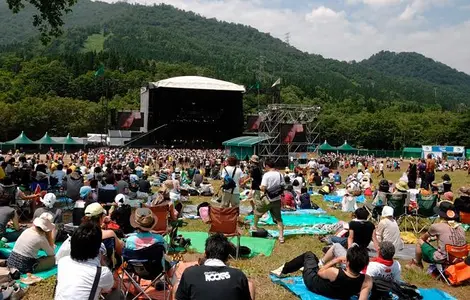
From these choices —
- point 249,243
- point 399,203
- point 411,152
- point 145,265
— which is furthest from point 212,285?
point 411,152

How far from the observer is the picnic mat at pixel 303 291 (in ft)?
14.8

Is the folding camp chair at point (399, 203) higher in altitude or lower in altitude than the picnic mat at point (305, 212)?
higher

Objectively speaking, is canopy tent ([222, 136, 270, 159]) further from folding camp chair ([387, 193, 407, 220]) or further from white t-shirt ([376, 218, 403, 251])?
white t-shirt ([376, 218, 403, 251])

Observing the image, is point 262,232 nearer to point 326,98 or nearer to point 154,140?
point 154,140

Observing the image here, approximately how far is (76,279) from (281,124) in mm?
25719

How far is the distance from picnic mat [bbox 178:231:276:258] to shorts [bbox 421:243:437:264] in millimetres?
2024

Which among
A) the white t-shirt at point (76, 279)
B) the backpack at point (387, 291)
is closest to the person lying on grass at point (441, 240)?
the backpack at point (387, 291)

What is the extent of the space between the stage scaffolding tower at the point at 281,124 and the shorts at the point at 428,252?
2231cm

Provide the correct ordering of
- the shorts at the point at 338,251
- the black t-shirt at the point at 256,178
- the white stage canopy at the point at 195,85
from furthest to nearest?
the white stage canopy at the point at 195,85
the black t-shirt at the point at 256,178
the shorts at the point at 338,251

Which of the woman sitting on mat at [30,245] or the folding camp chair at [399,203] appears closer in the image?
the woman sitting on mat at [30,245]

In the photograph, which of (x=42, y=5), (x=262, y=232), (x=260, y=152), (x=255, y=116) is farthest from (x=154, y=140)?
(x=262, y=232)

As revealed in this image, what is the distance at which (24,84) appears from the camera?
75312 millimetres

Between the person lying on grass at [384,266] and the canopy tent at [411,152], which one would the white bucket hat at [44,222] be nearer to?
the person lying on grass at [384,266]

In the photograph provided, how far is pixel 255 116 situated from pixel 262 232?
39969 mm
